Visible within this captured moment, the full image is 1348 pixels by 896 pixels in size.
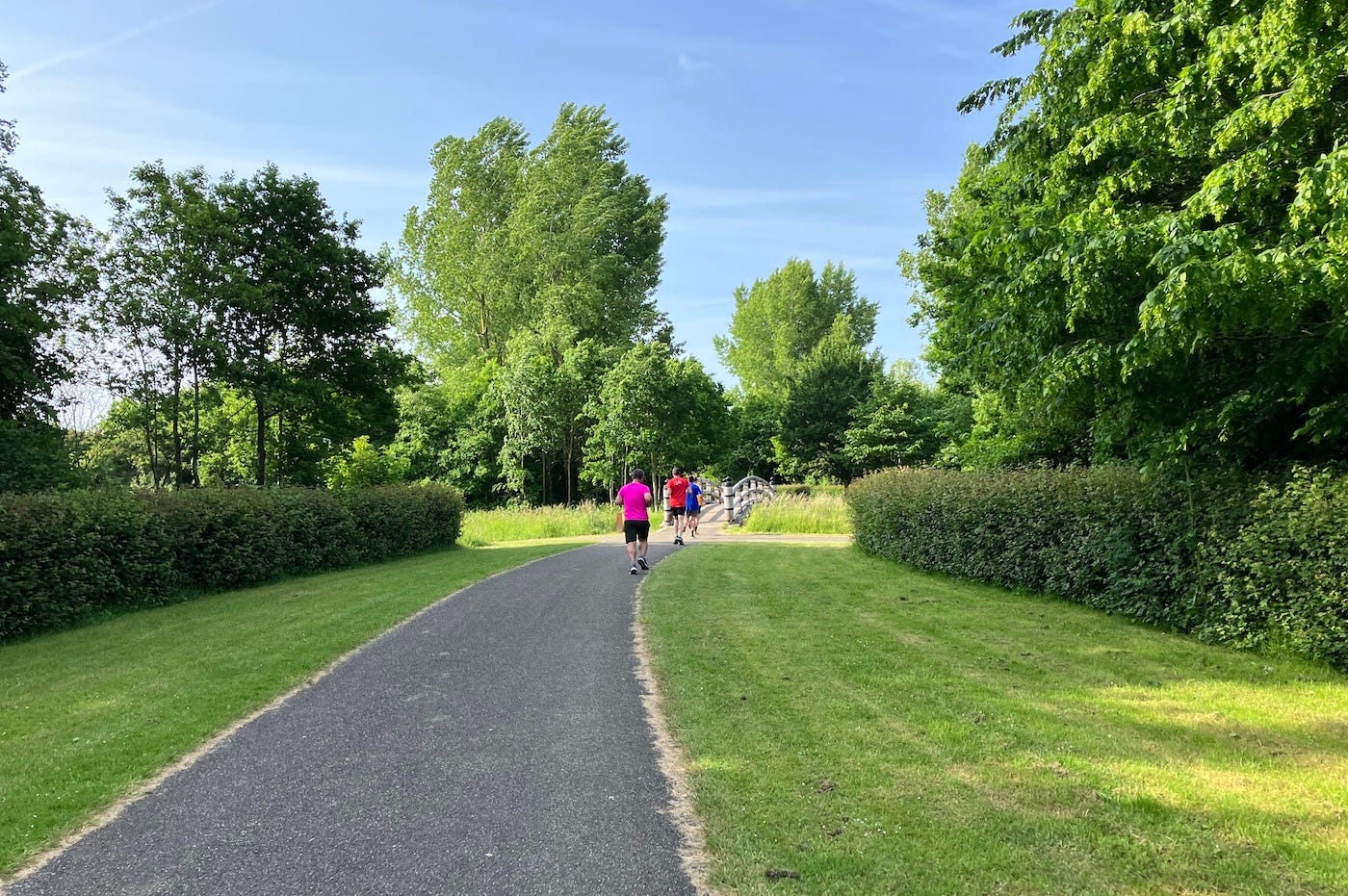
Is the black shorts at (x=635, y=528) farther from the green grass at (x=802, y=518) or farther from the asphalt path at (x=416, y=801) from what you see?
the green grass at (x=802, y=518)

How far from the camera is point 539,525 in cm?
2814

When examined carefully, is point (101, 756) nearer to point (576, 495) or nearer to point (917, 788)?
point (917, 788)

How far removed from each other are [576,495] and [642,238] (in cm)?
1438

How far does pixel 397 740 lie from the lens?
17.2ft

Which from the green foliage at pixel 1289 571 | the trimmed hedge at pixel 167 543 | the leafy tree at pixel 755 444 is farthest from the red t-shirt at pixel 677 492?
the leafy tree at pixel 755 444

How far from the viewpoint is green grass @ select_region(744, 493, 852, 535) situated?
949 inches

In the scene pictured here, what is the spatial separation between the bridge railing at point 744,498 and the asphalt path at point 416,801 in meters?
21.0

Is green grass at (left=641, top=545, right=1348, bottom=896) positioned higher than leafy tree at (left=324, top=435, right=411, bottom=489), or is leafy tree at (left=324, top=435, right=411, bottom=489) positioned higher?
leafy tree at (left=324, top=435, right=411, bottom=489)

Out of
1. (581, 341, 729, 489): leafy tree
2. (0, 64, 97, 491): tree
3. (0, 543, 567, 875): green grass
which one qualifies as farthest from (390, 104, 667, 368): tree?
(0, 543, 567, 875): green grass

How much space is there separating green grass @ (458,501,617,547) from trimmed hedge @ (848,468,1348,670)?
1614 centimetres

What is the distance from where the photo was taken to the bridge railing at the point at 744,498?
1104 inches

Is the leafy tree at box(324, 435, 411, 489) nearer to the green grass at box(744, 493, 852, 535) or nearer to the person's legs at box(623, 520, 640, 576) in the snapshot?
the green grass at box(744, 493, 852, 535)

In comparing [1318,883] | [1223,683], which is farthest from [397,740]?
[1223,683]

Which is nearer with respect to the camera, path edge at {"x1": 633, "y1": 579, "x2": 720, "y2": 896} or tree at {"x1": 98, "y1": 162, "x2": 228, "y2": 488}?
path edge at {"x1": 633, "y1": 579, "x2": 720, "y2": 896}
